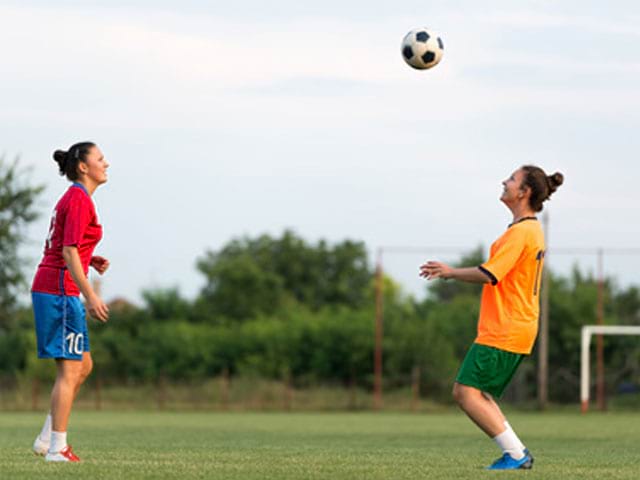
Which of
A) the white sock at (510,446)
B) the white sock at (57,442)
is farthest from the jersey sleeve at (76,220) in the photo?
the white sock at (510,446)

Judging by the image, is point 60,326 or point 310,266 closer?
point 60,326

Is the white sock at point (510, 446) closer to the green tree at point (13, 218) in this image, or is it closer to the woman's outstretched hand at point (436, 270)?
the woman's outstretched hand at point (436, 270)

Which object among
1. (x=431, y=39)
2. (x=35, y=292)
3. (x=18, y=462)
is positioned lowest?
(x=18, y=462)

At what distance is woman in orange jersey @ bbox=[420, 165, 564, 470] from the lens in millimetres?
8727

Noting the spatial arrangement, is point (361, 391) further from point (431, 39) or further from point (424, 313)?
point (431, 39)

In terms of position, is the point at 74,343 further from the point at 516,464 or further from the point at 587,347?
the point at 587,347

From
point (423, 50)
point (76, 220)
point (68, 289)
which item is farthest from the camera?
point (423, 50)

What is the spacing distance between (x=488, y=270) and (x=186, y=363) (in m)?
36.9

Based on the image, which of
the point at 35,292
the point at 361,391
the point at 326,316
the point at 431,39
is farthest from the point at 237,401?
the point at 35,292

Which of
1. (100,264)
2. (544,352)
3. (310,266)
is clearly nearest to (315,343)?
(544,352)

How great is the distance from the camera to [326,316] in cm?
4556

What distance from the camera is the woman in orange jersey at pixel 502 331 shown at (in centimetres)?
873

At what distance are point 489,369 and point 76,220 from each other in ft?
9.75

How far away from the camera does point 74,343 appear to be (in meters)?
8.98
